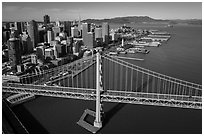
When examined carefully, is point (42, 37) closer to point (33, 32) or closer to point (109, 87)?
point (33, 32)

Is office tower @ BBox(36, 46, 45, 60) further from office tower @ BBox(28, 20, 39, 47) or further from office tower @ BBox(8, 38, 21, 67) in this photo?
office tower @ BBox(28, 20, 39, 47)

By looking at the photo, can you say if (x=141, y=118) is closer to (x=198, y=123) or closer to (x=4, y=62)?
(x=198, y=123)

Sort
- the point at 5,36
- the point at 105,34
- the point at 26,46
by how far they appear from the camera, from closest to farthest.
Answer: the point at 26,46, the point at 5,36, the point at 105,34

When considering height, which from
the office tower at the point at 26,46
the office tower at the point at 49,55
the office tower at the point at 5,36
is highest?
the office tower at the point at 5,36

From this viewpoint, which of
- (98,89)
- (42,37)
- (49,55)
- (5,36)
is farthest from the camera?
(42,37)

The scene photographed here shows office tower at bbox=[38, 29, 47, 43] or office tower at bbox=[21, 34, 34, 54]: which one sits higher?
office tower at bbox=[38, 29, 47, 43]

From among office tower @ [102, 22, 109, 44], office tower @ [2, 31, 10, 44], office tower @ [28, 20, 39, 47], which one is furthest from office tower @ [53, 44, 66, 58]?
office tower @ [102, 22, 109, 44]

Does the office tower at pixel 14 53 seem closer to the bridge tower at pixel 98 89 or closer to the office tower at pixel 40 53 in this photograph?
the office tower at pixel 40 53

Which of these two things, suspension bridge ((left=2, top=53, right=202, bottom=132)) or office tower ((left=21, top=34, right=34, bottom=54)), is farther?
office tower ((left=21, top=34, right=34, bottom=54))

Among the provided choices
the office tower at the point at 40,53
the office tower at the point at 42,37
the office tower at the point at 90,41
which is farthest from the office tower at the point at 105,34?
the office tower at the point at 40,53

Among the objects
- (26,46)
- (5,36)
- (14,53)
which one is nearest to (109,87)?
(14,53)
